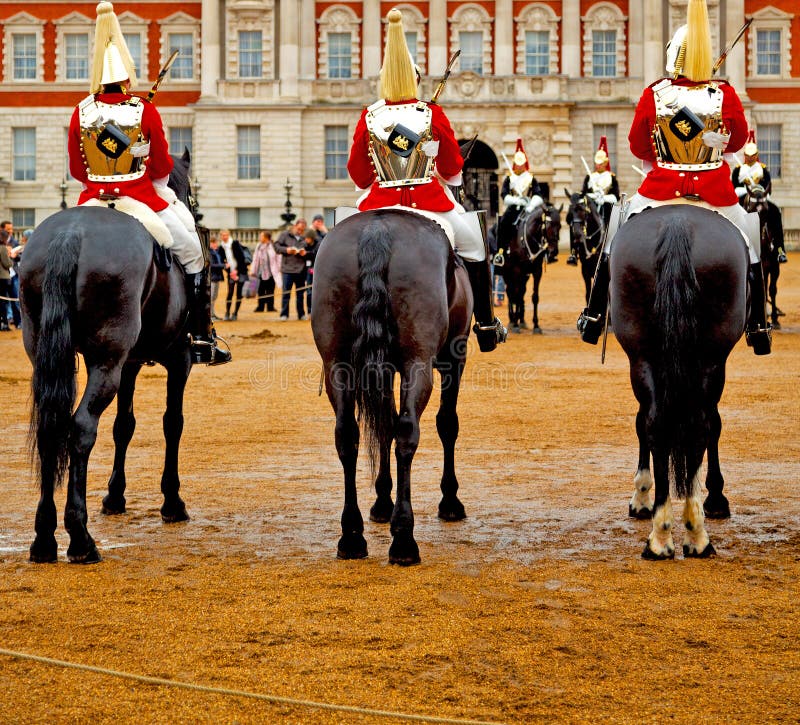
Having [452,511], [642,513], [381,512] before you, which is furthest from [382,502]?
[642,513]

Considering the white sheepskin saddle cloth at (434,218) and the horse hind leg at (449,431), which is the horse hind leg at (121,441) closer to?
the white sheepskin saddle cloth at (434,218)

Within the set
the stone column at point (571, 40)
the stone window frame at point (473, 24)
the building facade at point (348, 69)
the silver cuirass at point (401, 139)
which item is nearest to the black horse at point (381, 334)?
the silver cuirass at point (401, 139)

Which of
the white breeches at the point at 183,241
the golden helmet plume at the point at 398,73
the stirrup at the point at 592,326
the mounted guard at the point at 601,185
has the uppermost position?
the mounted guard at the point at 601,185

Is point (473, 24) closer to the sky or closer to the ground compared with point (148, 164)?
closer to the sky

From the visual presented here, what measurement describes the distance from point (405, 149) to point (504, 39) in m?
43.7

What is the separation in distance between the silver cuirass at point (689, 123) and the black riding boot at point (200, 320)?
113 inches

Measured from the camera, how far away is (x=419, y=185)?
7.41 metres

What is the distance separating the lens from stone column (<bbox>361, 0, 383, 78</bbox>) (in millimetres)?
49469

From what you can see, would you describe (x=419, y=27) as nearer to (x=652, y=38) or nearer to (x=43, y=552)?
(x=652, y=38)

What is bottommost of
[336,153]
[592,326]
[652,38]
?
[592,326]

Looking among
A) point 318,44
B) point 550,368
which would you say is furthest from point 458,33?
point 550,368

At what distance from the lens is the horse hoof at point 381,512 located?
757 cm

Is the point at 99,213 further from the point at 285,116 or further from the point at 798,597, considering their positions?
the point at 285,116

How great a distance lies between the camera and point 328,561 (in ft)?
21.3
